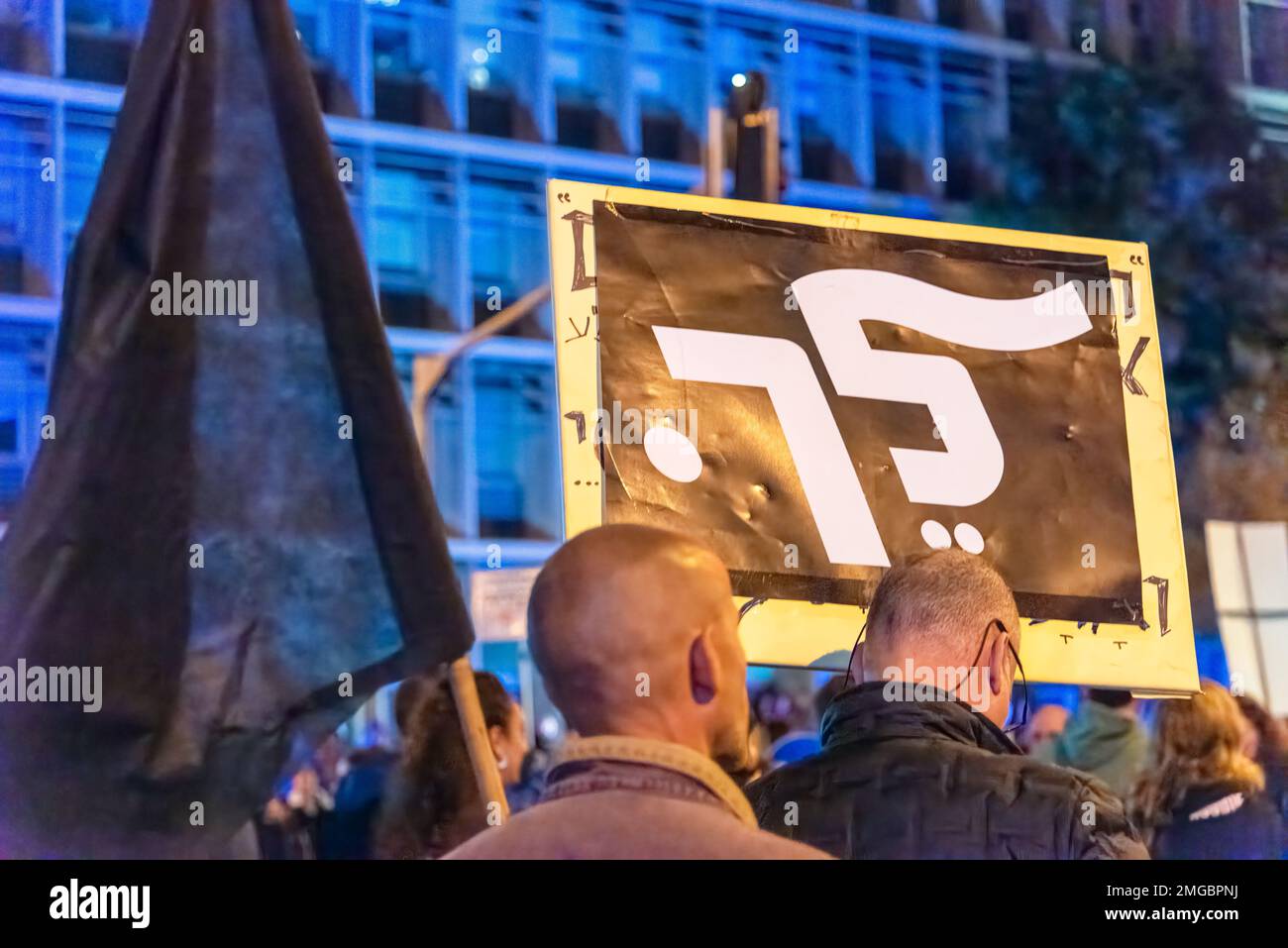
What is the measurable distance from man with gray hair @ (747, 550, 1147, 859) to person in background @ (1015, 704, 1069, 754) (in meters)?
2.85

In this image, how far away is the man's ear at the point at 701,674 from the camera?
5.14 feet

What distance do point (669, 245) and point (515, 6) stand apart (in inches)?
513

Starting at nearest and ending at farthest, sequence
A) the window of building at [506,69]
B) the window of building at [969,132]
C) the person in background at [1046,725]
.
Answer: the person in background at [1046,725] → the window of building at [969,132] → the window of building at [506,69]

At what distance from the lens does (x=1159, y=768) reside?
355cm

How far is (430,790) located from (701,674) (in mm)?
Result: 1591

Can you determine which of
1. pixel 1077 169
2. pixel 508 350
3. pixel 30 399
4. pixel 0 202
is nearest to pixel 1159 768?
pixel 1077 169

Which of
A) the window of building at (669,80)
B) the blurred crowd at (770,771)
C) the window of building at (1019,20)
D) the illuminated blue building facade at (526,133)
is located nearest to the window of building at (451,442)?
the illuminated blue building facade at (526,133)

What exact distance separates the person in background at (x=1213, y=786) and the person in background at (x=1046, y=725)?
56.6 inches

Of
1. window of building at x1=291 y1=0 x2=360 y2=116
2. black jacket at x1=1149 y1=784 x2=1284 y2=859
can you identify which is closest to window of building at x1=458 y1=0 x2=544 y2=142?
window of building at x1=291 y1=0 x2=360 y2=116

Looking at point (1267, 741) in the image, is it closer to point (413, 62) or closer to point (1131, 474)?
point (1131, 474)

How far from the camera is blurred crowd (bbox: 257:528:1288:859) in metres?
1.51

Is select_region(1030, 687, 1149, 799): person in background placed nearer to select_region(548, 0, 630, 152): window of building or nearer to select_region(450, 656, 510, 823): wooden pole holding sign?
select_region(450, 656, 510, 823): wooden pole holding sign

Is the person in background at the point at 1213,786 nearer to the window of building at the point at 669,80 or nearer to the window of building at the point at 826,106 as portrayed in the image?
the window of building at the point at 826,106
